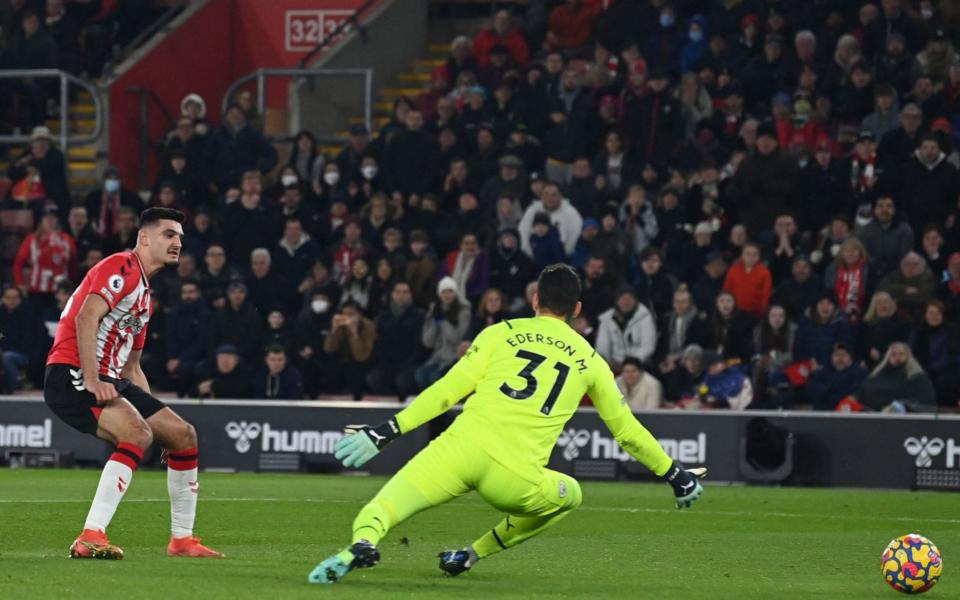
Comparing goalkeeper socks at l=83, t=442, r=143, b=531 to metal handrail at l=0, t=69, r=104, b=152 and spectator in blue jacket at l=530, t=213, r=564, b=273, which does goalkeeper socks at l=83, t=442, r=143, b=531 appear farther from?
metal handrail at l=0, t=69, r=104, b=152

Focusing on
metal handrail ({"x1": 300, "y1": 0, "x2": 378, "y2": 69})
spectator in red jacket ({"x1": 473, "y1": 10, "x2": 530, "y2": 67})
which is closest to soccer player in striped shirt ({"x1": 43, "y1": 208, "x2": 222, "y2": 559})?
spectator in red jacket ({"x1": 473, "y1": 10, "x2": 530, "y2": 67})

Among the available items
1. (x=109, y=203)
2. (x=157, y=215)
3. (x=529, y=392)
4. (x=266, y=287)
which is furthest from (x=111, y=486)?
(x=109, y=203)

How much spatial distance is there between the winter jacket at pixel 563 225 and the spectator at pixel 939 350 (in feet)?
14.7

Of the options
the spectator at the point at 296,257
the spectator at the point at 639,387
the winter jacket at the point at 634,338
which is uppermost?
the spectator at the point at 296,257

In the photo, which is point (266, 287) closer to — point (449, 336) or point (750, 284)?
point (449, 336)

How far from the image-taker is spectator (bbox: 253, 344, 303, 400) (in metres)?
22.4

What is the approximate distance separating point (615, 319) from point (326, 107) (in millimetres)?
9016

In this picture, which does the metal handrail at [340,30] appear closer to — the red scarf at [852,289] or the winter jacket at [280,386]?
the winter jacket at [280,386]

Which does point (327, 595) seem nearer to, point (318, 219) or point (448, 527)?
point (448, 527)

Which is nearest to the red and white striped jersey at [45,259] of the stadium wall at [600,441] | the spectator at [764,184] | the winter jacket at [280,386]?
the stadium wall at [600,441]

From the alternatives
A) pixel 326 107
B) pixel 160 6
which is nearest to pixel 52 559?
pixel 326 107

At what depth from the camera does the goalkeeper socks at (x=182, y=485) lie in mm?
10805

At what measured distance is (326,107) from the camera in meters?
29.1

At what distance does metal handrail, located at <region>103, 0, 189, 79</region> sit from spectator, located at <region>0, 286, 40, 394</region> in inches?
248
